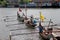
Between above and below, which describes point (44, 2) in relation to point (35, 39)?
below

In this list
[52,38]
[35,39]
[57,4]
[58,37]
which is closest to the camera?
[52,38]

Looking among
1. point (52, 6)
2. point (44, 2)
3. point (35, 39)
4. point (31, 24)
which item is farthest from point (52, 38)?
point (44, 2)

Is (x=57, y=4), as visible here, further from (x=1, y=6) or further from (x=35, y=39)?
(x=35, y=39)

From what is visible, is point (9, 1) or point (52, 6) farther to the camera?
point (9, 1)

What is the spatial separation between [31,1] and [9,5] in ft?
49.1

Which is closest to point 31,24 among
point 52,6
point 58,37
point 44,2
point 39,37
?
point 39,37

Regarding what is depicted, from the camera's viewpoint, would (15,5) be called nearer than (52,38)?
No

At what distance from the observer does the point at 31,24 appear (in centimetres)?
4219

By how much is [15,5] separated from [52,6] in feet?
71.7

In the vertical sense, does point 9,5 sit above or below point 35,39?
below

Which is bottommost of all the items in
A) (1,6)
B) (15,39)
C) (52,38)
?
(1,6)

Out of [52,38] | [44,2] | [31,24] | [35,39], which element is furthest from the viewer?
[44,2]

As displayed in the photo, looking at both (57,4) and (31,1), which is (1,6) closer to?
(31,1)

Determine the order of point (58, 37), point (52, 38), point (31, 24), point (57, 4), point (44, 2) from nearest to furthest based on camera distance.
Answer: point (52, 38), point (58, 37), point (31, 24), point (57, 4), point (44, 2)
